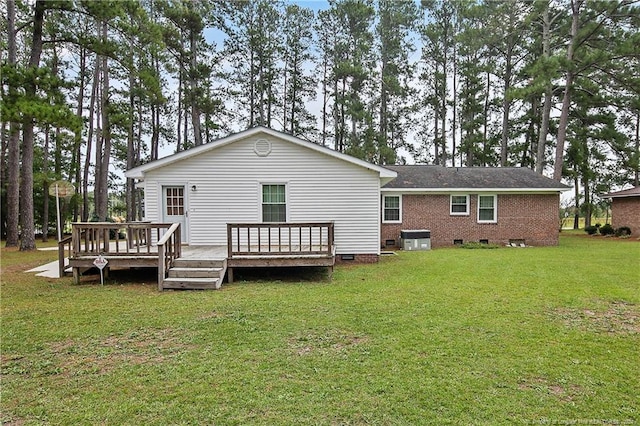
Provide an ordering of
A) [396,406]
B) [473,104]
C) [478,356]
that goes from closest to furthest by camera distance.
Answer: [396,406] → [478,356] → [473,104]

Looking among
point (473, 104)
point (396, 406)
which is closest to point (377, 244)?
point (396, 406)

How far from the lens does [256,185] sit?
10211mm

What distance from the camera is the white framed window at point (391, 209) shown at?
1515cm

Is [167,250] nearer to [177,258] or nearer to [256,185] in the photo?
[177,258]

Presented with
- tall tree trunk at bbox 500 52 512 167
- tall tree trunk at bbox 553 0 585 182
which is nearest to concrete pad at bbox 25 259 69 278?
tall tree trunk at bbox 553 0 585 182

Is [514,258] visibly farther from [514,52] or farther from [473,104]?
[514,52]

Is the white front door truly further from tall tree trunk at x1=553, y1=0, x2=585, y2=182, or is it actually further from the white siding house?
tall tree trunk at x1=553, y1=0, x2=585, y2=182

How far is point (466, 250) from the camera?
538 inches

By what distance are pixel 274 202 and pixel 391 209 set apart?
A: 6529 millimetres

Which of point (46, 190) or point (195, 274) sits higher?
point (46, 190)

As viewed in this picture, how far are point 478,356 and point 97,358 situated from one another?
4002 millimetres

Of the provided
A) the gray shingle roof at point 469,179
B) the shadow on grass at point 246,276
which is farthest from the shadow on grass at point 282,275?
the gray shingle roof at point 469,179

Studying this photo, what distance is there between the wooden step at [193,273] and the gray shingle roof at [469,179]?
30.6 ft

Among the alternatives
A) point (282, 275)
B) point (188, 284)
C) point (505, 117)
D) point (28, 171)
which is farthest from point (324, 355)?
point (505, 117)
